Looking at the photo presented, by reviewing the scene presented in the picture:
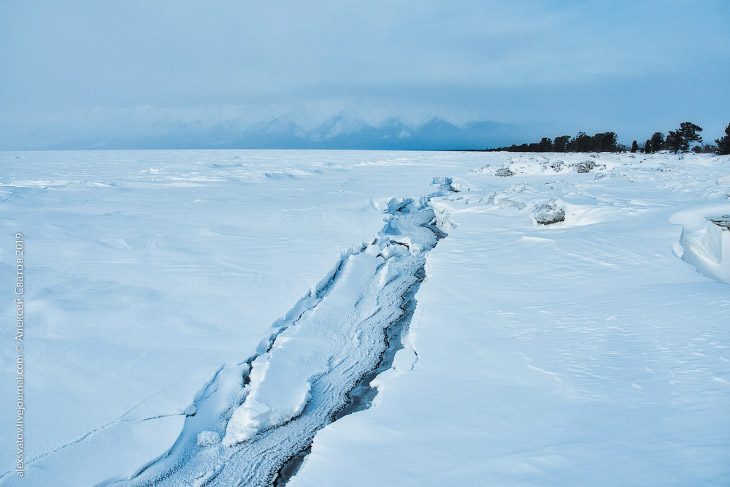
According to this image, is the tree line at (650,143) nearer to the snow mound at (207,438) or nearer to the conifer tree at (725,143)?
the conifer tree at (725,143)

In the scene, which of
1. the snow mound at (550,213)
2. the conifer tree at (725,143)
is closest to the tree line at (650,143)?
the conifer tree at (725,143)

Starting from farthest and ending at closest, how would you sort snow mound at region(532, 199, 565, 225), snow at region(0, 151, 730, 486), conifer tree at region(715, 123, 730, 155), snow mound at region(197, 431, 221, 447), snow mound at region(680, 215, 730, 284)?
conifer tree at region(715, 123, 730, 155) < snow mound at region(532, 199, 565, 225) < snow mound at region(680, 215, 730, 284) < snow mound at region(197, 431, 221, 447) < snow at region(0, 151, 730, 486)

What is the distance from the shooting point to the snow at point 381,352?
7.54 feet

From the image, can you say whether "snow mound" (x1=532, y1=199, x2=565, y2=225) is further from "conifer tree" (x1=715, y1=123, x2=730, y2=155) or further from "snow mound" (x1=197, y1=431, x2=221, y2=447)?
"conifer tree" (x1=715, y1=123, x2=730, y2=155)

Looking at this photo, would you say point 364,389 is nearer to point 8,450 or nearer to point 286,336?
point 286,336

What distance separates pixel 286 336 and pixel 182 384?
1026 mm

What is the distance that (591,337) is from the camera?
342 cm

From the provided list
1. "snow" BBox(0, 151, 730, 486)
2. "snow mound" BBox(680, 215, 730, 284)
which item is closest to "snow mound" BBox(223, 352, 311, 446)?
"snow" BBox(0, 151, 730, 486)

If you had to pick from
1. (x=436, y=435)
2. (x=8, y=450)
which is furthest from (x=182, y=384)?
(x=436, y=435)

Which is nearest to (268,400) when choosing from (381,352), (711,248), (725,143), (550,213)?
(381,352)

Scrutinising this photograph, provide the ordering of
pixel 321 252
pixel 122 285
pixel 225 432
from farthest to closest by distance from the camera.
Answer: pixel 321 252
pixel 122 285
pixel 225 432

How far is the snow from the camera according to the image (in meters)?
2.30

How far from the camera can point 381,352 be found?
394 cm

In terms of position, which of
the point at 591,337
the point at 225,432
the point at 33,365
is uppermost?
the point at 591,337
